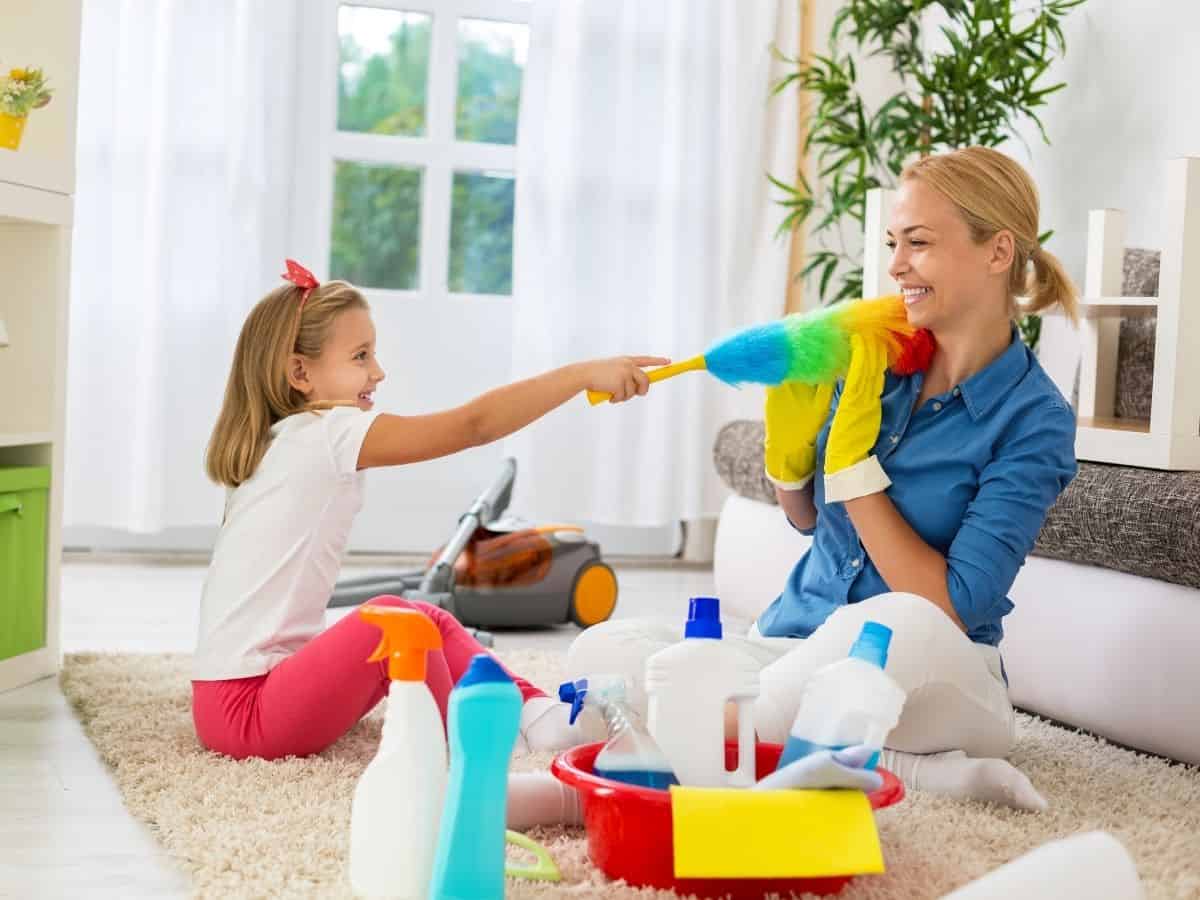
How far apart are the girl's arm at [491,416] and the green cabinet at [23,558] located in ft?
2.57

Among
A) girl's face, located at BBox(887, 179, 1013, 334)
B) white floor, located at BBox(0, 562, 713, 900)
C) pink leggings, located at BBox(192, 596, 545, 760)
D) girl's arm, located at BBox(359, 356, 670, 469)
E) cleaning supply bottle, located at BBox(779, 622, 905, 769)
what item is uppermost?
girl's face, located at BBox(887, 179, 1013, 334)

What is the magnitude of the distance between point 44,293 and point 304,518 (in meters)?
0.88

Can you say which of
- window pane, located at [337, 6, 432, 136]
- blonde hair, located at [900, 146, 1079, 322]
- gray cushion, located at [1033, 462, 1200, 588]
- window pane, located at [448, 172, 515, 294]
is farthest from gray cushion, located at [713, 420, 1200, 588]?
window pane, located at [337, 6, 432, 136]

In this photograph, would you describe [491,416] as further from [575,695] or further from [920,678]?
[920,678]

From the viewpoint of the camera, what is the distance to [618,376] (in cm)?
183

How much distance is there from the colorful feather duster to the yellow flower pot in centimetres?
114

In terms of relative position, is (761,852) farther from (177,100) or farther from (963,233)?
(177,100)

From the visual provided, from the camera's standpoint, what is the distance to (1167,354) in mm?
2232

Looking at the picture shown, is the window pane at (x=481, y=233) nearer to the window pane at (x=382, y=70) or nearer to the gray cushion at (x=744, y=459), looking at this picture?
the window pane at (x=382, y=70)

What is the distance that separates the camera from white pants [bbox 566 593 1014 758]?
164 centimetres

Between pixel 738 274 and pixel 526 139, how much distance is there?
715mm

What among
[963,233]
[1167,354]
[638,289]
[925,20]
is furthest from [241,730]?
[925,20]

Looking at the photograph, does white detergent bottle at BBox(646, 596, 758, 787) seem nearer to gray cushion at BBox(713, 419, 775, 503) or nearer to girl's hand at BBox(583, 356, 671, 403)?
girl's hand at BBox(583, 356, 671, 403)

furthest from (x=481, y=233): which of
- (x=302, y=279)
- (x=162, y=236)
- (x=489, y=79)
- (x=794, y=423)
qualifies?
(x=794, y=423)
